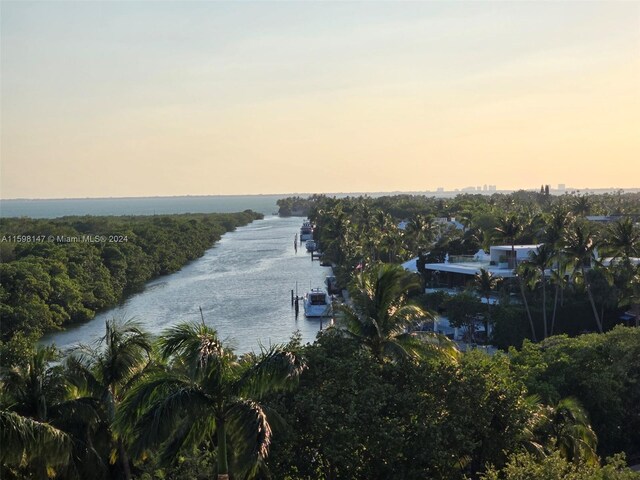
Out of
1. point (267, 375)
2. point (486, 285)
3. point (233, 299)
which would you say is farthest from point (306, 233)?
point (267, 375)

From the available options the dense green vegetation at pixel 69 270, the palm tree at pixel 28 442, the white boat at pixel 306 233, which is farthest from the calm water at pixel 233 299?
the white boat at pixel 306 233

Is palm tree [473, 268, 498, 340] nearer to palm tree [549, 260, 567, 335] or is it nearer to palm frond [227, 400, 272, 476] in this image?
palm tree [549, 260, 567, 335]

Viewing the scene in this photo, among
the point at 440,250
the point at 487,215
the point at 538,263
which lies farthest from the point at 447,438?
the point at 487,215

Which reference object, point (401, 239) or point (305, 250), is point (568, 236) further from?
point (305, 250)

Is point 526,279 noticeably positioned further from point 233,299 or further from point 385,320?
point 233,299

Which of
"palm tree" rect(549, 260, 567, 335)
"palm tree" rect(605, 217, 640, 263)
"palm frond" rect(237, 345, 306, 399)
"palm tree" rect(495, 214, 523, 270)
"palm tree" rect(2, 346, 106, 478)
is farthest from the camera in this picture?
"palm tree" rect(495, 214, 523, 270)

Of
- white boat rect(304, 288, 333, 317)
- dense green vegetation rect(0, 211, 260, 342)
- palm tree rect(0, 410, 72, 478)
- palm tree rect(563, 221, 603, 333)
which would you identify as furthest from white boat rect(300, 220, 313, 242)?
palm tree rect(0, 410, 72, 478)

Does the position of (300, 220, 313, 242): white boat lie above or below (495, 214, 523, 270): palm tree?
below
